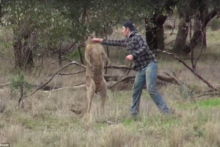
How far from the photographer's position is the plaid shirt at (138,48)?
34.4 ft

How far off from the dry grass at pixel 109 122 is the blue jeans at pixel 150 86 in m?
0.18

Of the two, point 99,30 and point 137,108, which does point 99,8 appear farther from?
point 137,108

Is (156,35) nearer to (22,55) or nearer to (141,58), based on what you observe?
(22,55)

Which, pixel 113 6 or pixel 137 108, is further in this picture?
pixel 113 6

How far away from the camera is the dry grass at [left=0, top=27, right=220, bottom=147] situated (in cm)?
827

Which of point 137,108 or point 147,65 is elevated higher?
point 147,65

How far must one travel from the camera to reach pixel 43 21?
1703 cm

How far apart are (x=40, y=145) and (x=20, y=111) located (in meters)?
3.66

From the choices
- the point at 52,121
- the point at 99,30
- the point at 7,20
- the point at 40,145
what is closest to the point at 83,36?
the point at 99,30

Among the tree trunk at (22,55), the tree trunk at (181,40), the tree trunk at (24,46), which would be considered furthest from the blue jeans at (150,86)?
the tree trunk at (181,40)

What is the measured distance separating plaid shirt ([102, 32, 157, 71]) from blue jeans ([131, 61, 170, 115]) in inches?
4.0

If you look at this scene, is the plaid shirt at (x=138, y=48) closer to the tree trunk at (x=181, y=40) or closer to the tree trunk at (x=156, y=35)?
the tree trunk at (x=156, y=35)

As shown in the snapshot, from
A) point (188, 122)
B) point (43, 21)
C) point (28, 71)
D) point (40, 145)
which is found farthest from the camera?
point (28, 71)

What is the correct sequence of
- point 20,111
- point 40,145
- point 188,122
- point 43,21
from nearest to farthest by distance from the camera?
1. point 40,145
2. point 188,122
3. point 20,111
4. point 43,21
